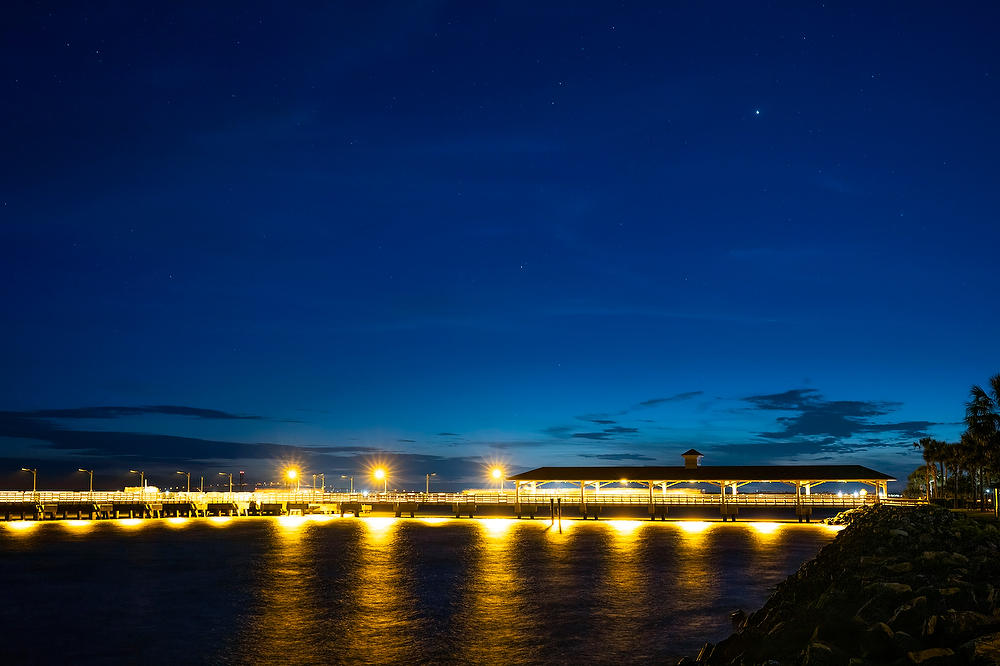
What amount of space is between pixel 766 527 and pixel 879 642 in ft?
160

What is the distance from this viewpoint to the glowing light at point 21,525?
A: 2603 inches

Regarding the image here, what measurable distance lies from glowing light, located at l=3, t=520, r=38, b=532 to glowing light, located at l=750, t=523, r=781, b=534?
5619cm

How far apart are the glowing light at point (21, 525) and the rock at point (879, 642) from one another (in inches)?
2736

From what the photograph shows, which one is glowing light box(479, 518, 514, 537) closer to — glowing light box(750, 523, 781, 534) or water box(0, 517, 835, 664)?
water box(0, 517, 835, 664)

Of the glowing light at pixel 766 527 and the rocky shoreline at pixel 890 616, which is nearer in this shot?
the rocky shoreline at pixel 890 616

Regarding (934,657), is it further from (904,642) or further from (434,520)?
(434,520)

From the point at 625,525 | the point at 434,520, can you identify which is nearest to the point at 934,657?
the point at 625,525

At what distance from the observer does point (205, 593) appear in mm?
27094

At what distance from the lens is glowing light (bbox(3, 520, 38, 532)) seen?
6612 centimetres

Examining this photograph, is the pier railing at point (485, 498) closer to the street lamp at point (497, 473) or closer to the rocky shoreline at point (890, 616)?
the street lamp at point (497, 473)

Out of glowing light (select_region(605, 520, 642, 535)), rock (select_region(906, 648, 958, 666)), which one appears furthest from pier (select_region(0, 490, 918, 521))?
rock (select_region(906, 648, 958, 666))

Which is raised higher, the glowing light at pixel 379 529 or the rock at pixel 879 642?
the rock at pixel 879 642

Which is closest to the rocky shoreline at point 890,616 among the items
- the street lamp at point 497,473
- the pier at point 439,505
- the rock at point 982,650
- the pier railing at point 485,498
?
the rock at point 982,650

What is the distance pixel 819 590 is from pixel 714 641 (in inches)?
111
